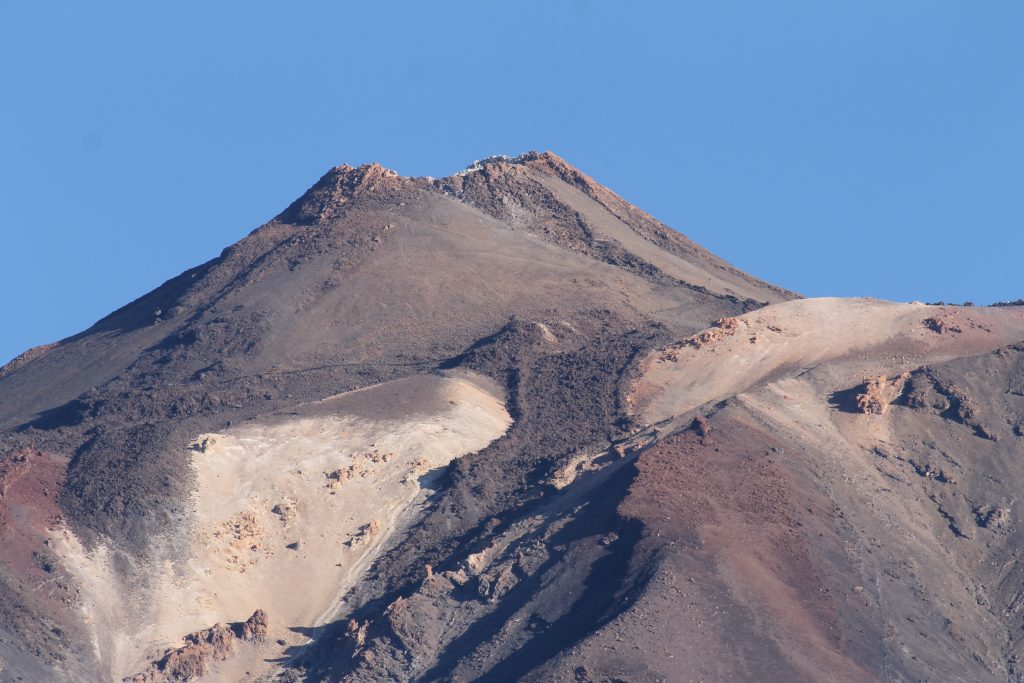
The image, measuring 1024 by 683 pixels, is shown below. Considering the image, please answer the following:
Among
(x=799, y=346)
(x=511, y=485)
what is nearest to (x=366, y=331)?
(x=511, y=485)

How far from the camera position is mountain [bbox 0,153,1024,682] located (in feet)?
174

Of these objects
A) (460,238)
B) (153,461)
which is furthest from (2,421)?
(460,238)

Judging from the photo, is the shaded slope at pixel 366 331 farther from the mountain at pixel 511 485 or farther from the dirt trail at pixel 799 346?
the dirt trail at pixel 799 346

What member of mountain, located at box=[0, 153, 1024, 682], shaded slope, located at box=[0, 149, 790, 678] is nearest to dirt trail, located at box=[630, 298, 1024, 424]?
Answer: mountain, located at box=[0, 153, 1024, 682]

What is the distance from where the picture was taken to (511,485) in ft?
214

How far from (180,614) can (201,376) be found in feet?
75.8

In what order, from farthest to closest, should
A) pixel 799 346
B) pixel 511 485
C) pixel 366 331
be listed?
pixel 366 331
pixel 799 346
pixel 511 485

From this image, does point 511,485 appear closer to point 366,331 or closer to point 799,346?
point 799,346

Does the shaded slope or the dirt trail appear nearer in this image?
the shaded slope

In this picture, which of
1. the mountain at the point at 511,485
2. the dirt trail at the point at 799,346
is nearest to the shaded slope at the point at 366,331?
the mountain at the point at 511,485

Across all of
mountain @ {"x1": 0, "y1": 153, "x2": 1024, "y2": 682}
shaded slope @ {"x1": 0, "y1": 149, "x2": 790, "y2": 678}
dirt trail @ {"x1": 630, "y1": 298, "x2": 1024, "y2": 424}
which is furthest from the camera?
dirt trail @ {"x1": 630, "y1": 298, "x2": 1024, "y2": 424}

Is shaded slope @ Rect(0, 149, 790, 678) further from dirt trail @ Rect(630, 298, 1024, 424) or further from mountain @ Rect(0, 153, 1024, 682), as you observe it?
dirt trail @ Rect(630, 298, 1024, 424)

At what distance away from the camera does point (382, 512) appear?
209ft

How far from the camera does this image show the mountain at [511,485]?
2087 inches
